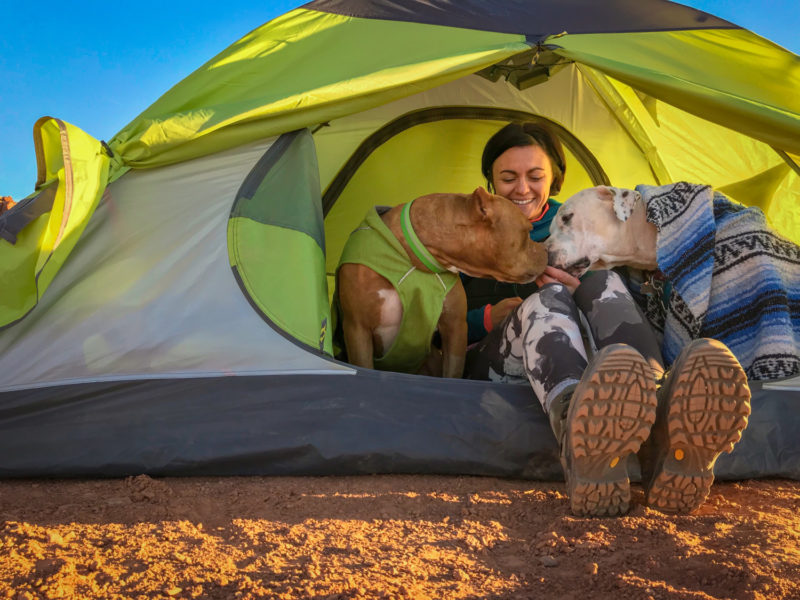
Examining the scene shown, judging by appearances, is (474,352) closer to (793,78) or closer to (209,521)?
(209,521)

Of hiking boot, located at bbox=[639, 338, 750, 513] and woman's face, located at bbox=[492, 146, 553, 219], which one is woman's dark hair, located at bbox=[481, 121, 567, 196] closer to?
woman's face, located at bbox=[492, 146, 553, 219]

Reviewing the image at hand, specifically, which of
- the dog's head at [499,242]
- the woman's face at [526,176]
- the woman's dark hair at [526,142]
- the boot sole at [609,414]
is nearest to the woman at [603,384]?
the boot sole at [609,414]

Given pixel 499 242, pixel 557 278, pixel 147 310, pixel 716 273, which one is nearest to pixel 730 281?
pixel 716 273

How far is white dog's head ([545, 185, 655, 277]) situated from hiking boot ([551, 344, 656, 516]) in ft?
4.07

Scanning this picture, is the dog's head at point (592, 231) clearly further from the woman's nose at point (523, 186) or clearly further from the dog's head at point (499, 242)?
the woman's nose at point (523, 186)

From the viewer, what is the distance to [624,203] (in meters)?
2.89

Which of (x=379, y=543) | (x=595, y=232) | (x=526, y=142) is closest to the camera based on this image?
(x=379, y=543)

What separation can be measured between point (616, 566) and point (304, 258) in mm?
1491

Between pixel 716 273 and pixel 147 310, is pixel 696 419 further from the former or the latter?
pixel 147 310

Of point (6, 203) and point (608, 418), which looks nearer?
point (608, 418)

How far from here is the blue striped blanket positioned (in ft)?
8.14

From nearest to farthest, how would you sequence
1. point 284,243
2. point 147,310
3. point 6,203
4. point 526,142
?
point 147,310, point 284,243, point 526,142, point 6,203

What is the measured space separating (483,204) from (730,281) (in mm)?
970

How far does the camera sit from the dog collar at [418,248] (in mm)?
2818
